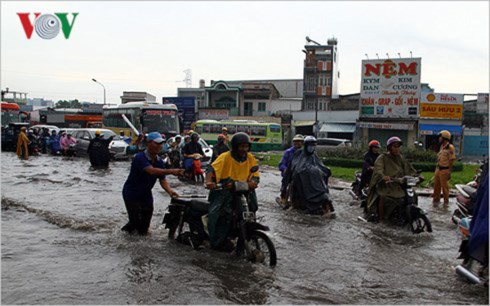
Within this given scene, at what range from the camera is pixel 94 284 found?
5297mm

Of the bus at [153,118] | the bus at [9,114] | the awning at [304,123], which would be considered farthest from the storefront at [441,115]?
the bus at [9,114]

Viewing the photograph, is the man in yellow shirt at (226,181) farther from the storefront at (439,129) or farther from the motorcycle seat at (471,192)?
the storefront at (439,129)

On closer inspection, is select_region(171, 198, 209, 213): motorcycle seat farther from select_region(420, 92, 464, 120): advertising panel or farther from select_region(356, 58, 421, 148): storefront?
select_region(420, 92, 464, 120): advertising panel

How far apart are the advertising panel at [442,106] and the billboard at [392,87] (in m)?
4.49

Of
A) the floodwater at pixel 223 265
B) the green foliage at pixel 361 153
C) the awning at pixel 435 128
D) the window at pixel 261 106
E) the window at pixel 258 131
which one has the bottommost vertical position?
the floodwater at pixel 223 265

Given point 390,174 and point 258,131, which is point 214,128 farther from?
point 390,174

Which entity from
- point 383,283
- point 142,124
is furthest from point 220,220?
point 142,124

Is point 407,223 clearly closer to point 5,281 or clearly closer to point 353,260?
point 353,260

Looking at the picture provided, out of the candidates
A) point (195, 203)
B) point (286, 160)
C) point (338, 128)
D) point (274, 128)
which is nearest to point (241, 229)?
Answer: point (195, 203)

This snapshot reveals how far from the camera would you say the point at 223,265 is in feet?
19.4

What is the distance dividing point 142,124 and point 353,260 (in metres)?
22.4

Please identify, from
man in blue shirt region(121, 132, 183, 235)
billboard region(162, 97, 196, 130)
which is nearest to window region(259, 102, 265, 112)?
billboard region(162, 97, 196, 130)

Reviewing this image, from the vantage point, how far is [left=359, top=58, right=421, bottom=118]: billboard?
112ft

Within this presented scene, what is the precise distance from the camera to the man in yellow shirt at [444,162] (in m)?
11.4
